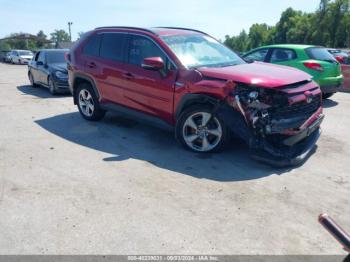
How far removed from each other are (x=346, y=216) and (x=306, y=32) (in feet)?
281

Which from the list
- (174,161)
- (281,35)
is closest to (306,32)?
(281,35)

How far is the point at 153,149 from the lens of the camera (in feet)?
17.8

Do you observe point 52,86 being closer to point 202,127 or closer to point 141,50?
point 141,50

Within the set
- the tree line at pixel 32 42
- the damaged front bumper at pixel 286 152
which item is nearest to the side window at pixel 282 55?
the damaged front bumper at pixel 286 152

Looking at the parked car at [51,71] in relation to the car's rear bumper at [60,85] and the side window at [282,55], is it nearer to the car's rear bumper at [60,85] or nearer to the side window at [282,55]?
the car's rear bumper at [60,85]

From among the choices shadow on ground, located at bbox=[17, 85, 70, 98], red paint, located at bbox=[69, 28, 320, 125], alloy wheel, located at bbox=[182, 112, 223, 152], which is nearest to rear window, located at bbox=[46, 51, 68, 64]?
shadow on ground, located at bbox=[17, 85, 70, 98]

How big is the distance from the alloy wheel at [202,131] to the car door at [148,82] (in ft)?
1.36

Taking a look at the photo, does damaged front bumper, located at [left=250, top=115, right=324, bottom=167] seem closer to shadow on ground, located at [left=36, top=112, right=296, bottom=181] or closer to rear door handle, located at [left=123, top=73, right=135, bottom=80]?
shadow on ground, located at [left=36, top=112, right=296, bottom=181]

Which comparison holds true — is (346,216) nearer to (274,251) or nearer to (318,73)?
(274,251)

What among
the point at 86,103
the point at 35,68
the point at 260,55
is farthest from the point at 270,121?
the point at 35,68

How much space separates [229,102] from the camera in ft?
15.0

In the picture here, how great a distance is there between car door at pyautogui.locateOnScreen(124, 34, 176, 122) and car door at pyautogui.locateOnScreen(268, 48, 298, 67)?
4749mm

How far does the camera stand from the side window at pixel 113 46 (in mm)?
6046

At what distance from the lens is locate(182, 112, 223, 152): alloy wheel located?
16.1ft
